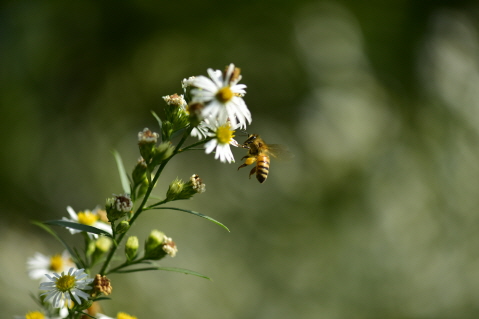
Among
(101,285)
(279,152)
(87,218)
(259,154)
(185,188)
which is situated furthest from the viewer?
(279,152)

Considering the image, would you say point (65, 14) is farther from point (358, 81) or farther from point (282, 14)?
point (358, 81)

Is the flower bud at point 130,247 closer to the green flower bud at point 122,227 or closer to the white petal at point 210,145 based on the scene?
the green flower bud at point 122,227

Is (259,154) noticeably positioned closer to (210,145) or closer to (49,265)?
(210,145)

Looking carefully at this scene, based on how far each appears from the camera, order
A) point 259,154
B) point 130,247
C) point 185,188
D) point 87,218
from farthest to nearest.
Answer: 1. point 259,154
2. point 87,218
3. point 185,188
4. point 130,247

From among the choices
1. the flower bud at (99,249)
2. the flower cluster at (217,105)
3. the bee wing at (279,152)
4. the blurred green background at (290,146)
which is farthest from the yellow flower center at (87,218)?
the blurred green background at (290,146)

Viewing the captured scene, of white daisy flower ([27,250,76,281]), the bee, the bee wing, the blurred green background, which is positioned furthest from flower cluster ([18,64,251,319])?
the blurred green background

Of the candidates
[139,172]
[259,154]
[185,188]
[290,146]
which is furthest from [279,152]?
[290,146]

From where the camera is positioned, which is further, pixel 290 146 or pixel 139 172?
pixel 290 146
